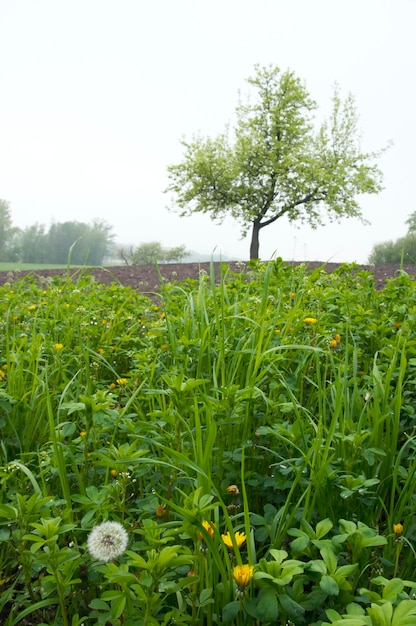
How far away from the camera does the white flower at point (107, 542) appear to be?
4.03 ft

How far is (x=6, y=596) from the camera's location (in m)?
1.52

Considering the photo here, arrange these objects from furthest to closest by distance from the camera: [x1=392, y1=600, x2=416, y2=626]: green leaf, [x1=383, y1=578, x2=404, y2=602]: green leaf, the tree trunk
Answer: the tree trunk < [x1=383, y1=578, x2=404, y2=602]: green leaf < [x1=392, y1=600, x2=416, y2=626]: green leaf

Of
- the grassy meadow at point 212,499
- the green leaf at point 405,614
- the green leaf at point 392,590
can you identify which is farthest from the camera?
the grassy meadow at point 212,499

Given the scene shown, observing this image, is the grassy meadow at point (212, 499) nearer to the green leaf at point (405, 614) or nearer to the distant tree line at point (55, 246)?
the green leaf at point (405, 614)

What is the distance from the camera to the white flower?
1229mm

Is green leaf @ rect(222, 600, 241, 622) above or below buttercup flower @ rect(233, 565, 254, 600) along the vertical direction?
below

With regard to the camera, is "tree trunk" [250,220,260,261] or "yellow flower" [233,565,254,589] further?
"tree trunk" [250,220,260,261]

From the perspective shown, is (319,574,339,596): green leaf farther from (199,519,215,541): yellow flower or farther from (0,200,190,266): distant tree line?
(0,200,190,266): distant tree line

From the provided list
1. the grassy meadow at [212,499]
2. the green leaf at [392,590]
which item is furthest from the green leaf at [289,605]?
the green leaf at [392,590]

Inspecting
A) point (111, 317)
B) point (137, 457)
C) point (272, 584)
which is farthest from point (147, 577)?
point (111, 317)

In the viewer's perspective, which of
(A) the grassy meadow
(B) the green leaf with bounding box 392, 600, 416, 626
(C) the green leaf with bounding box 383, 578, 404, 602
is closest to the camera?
(B) the green leaf with bounding box 392, 600, 416, 626

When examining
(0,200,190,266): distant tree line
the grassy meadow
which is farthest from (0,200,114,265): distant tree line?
the grassy meadow

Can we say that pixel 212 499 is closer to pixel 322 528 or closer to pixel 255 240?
pixel 322 528

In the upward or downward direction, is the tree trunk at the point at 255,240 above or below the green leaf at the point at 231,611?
above
